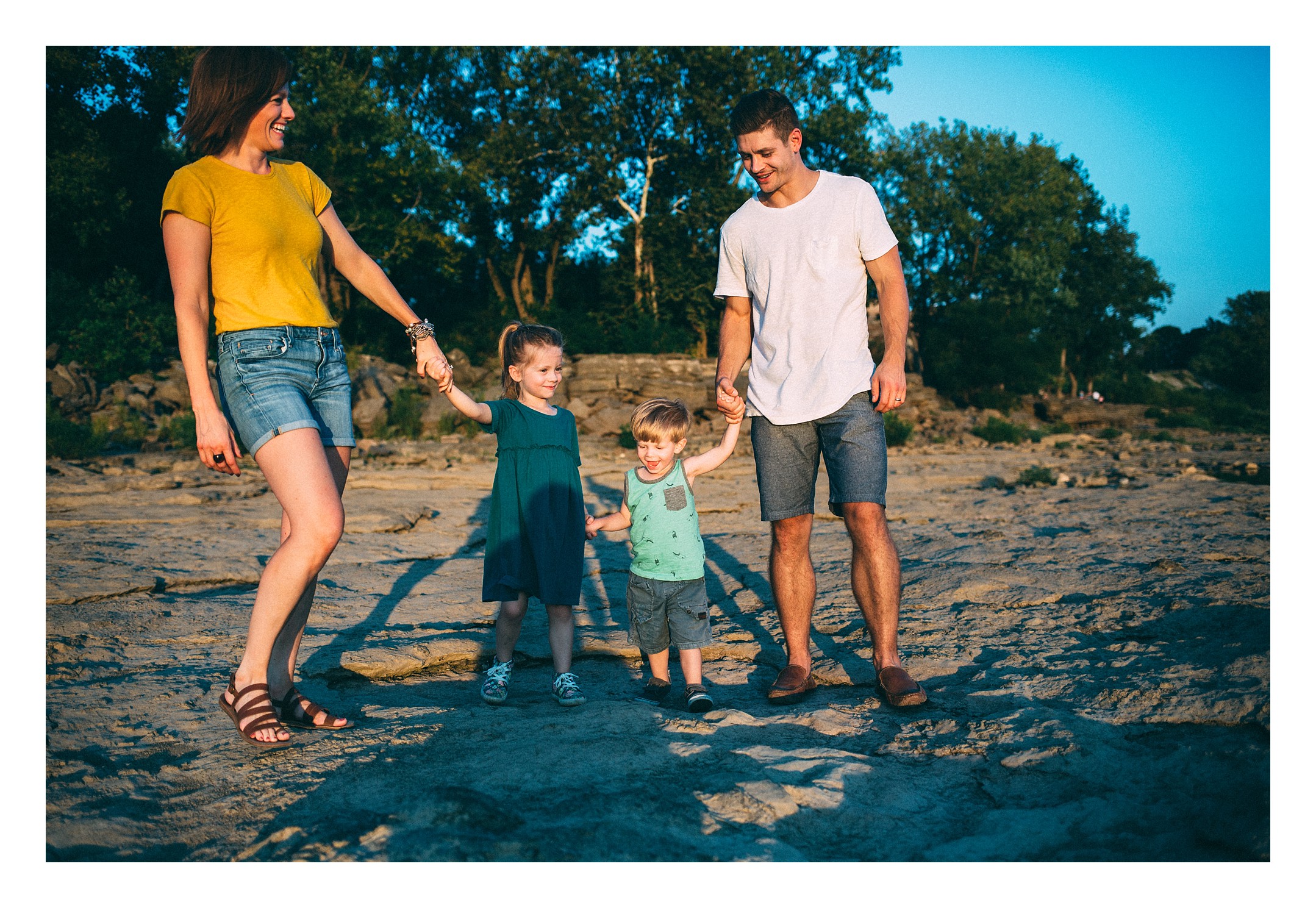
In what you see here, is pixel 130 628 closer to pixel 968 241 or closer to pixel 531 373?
pixel 531 373

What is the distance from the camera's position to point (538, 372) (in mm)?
3084

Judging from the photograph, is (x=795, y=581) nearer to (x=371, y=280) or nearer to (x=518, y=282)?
(x=371, y=280)

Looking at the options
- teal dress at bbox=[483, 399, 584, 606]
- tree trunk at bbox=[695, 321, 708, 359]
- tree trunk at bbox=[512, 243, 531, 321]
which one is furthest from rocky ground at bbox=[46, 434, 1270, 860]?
tree trunk at bbox=[512, 243, 531, 321]

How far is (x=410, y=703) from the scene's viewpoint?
2.91 metres

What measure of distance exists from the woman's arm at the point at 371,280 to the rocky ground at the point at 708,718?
1117mm

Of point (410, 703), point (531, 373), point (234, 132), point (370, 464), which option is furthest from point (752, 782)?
point (370, 464)

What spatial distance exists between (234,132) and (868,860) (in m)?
2.50

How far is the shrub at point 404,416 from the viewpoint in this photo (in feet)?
42.1

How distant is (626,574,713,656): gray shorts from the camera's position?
9.87ft

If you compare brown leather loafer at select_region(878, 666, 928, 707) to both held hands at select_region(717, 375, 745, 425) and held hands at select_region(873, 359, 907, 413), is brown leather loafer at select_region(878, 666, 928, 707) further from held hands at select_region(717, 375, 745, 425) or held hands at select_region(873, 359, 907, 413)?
held hands at select_region(717, 375, 745, 425)

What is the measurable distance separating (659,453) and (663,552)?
1.17 ft

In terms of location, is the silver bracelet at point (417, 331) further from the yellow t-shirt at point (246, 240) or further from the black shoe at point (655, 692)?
the black shoe at point (655, 692)

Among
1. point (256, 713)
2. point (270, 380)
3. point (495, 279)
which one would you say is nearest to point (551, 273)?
point (495, 279)

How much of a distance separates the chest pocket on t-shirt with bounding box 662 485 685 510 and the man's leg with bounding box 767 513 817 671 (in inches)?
14.4
